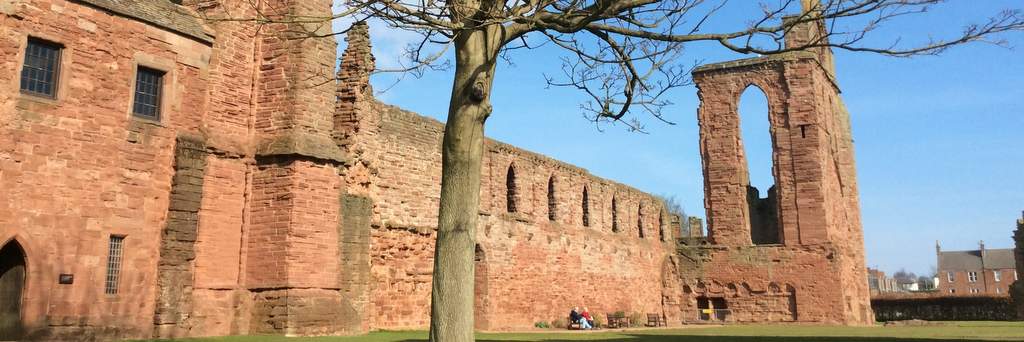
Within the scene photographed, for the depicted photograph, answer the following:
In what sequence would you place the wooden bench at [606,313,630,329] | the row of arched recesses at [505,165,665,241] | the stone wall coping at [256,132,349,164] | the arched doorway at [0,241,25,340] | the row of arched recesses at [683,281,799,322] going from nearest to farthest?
the arched doorway at [0,241,25,340] < the stone wall coping at [256,132,349,164] < the row of arched recesses at [505,165,665,241] < the wooden bench at [606,313,630,329] < the row of arched recesses at [683,281,799,322]

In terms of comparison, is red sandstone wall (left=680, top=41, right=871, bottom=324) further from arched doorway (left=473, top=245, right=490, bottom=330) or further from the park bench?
arched doorway (left=473, top=245, right=490, bottom=330)

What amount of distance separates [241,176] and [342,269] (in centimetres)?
246

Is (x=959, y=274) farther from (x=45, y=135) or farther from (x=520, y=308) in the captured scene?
(x=45, y=135)

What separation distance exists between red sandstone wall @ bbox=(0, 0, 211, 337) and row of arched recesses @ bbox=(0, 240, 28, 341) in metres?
0.15

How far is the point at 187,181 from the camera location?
13172 millimetres

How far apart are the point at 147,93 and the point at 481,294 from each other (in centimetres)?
991

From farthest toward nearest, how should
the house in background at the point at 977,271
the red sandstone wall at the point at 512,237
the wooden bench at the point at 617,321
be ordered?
the house in background at the point at 977,271 < the wooden bench at the point at 617,321 < the red sandstone wall at the point at 512,237

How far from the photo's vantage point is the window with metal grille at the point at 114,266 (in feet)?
39.8

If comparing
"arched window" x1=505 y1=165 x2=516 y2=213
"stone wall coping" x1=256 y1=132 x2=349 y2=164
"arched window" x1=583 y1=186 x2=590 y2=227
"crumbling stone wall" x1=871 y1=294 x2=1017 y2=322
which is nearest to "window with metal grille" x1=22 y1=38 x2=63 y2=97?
"stone wall coping" x1=256 y1=132 x2=349 y2=164

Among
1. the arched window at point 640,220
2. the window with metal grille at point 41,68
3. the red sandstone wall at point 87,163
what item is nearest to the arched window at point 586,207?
the arched window at point 640,220

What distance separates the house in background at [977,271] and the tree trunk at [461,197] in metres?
86.2

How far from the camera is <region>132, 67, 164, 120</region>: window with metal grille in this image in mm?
12867

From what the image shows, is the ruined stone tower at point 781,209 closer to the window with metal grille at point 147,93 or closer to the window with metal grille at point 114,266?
the window with metal grille at point 147,93

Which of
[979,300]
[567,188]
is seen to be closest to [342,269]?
[567,188]
